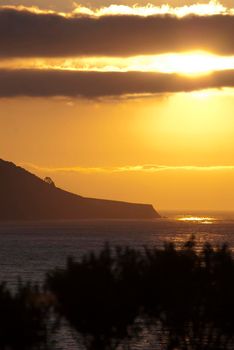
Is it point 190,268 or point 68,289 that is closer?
point 68,289

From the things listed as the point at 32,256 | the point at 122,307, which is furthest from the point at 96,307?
the point at 32,256

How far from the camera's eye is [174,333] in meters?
55.8

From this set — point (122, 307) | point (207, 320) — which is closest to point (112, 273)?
point (122, 307)

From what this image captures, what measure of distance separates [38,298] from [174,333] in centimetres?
894

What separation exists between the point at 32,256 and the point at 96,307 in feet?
482

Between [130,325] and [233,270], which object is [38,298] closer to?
[130,325]

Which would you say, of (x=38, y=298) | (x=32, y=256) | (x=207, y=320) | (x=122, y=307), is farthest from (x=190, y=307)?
(x=32, y=256)

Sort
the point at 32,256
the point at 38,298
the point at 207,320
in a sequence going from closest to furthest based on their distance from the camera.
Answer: the point at 38,298 → the point at 207,320 → the point at 32,256

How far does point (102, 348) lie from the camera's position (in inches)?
2036

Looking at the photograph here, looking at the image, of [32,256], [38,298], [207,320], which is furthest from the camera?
[32,256]

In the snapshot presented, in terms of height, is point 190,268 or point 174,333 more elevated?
point 190,268

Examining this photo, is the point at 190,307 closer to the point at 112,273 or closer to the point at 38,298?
the point at 112,273

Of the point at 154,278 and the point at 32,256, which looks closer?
the point at 154,278

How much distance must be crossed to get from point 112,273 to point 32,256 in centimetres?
14524
